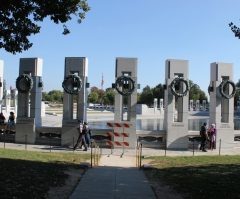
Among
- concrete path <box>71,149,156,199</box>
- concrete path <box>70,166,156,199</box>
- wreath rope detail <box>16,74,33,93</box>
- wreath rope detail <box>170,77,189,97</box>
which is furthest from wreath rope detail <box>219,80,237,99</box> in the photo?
wreath rope detail <box>16,74,33,93</box>

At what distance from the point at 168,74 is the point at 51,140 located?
836 cm

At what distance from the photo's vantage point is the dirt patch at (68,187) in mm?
6895

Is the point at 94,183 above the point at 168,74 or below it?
below

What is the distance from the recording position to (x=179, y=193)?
24.3 feet

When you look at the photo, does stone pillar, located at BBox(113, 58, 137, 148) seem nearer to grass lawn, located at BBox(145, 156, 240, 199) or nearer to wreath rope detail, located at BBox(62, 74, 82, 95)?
wreath rope detail, located at BBox(62, 74, 82, 95)

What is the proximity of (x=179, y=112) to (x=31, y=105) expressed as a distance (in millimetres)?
9358

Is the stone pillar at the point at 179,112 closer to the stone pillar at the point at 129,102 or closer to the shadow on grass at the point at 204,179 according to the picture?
the stone pillar at the point at 129,102

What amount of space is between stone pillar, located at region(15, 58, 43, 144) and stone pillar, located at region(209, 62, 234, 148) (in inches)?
437

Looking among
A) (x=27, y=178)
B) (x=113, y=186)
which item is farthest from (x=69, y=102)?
(x=113, y=186)

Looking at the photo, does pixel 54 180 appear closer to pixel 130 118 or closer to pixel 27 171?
pixel 27 171

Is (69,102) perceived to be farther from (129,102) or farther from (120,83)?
(129,102)

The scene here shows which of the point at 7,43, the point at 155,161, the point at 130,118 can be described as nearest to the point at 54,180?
the point at 7,43

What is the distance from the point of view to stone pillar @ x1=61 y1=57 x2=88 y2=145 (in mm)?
17469

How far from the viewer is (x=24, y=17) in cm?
920
